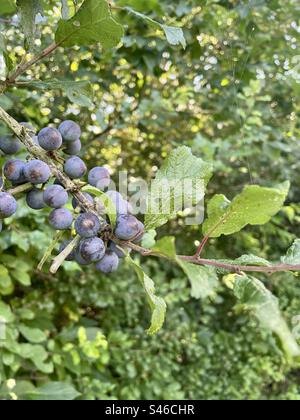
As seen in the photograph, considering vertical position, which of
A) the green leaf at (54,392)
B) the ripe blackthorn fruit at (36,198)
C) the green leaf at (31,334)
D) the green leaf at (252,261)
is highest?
the ripe blackthorn fruit at (36,198)

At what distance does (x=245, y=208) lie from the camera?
424mm

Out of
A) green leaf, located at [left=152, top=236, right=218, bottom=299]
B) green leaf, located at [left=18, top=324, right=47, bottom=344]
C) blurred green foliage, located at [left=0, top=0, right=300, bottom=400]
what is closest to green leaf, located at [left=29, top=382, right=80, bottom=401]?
blurred green foliage, located at [left=0, top=0, right=300, bottom=400]

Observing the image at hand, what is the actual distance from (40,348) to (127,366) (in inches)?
19.8

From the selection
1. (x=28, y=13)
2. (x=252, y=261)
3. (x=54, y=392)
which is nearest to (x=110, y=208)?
(x=252, y=261)

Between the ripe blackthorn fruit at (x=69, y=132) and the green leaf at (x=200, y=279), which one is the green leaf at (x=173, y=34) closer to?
the ripe blackthorn fruit at (x=69, y=132)

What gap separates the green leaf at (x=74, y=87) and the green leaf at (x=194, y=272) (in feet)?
0.92

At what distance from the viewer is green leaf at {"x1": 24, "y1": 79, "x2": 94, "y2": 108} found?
0.57 meters

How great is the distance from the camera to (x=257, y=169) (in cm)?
225

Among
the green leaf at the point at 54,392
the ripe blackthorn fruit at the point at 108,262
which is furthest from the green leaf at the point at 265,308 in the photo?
the green leaf at the point at 54,392

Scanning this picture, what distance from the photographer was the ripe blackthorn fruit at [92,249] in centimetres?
44

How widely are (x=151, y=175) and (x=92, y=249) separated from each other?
1.82 meters

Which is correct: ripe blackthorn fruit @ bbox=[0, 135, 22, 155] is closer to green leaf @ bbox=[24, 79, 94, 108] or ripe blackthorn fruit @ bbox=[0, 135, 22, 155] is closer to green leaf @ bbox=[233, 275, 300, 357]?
green leaf @ bbox=[24, 79, 94, 108]
